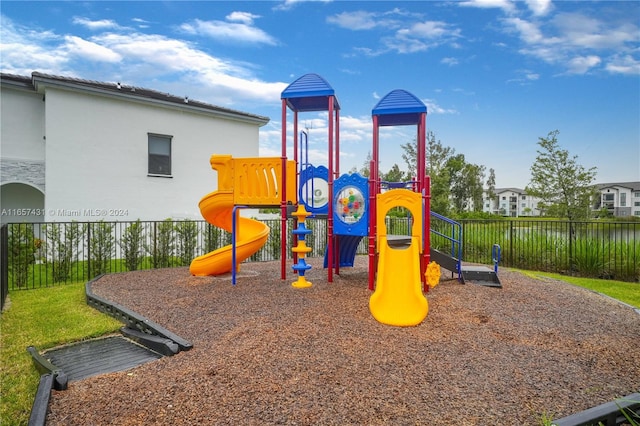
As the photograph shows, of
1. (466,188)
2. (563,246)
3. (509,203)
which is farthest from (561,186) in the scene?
(509,203)

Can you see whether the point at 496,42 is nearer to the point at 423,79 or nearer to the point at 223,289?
the point at 423,79

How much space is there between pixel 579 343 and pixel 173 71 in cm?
1233

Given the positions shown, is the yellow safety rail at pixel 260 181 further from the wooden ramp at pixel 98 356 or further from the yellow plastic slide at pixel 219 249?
the wooden ramp at pixel 98 356

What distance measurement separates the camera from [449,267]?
816 cm

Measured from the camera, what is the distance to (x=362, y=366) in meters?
3.74

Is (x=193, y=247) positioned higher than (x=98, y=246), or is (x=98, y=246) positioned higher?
(x=98, y=246)


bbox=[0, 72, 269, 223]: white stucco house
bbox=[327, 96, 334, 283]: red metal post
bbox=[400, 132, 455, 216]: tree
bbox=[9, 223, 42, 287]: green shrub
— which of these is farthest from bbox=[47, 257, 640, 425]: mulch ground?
bbox=[400, 132, 455, 216]: tree

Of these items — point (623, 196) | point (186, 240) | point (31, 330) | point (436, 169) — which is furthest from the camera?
point (623, 196)

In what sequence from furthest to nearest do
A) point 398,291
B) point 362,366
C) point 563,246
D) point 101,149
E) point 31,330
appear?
point 101,149 < point 563,246 < point 398,291 < point 31,330 < point 362,366

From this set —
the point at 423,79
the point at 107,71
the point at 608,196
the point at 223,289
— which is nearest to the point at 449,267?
the point at 223,289

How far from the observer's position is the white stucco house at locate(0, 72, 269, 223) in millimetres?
11609

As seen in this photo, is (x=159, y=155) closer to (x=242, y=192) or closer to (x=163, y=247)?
(x=163, y=247)

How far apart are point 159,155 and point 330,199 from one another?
335 inches

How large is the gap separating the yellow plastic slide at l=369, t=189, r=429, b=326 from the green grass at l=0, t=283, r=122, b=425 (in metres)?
4.01
